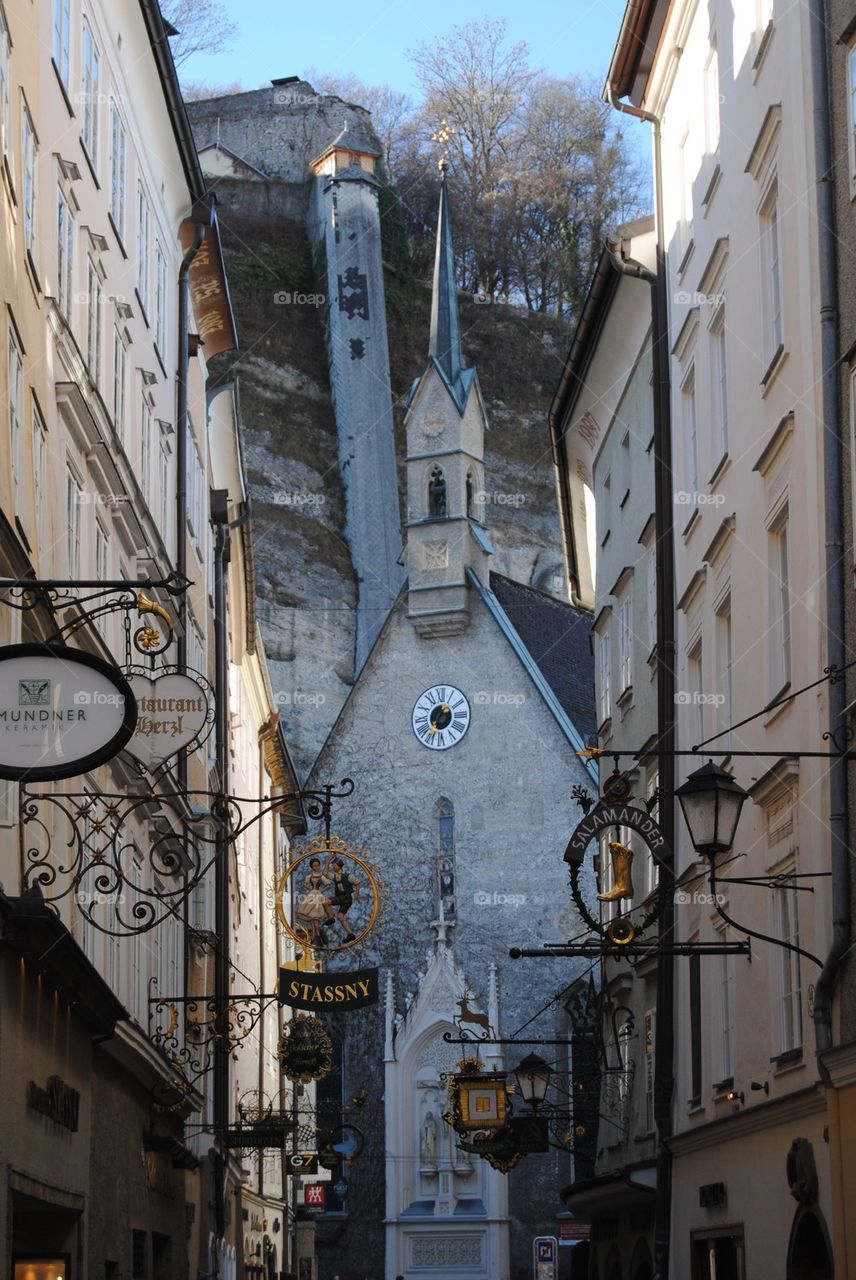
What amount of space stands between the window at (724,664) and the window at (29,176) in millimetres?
5683

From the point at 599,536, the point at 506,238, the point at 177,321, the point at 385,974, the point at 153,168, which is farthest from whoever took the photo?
the point at 506,238

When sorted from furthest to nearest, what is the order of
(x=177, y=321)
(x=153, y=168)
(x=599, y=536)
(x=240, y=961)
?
(x=240, y=961) < (x=599, y=536) < (x=177, y=321) < (x=153, y=168)

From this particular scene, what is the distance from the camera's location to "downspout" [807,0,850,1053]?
35.6ft

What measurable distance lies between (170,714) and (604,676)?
11.8 meters

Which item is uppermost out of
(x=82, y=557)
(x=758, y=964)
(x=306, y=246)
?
(x=306, y=246)

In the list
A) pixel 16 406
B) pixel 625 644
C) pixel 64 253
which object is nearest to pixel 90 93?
pixel 64 253

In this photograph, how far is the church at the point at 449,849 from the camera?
46.2 meters

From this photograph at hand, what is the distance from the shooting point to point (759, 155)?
45.3 feet

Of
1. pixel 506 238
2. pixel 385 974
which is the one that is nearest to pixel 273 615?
pixel 385 974

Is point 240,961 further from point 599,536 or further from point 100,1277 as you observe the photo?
point 100,1277

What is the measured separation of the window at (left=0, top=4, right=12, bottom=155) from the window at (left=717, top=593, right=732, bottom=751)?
6.24 metres

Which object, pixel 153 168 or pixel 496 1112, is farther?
pixel 496 1112

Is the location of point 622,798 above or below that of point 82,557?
below

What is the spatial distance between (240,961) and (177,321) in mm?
11469
